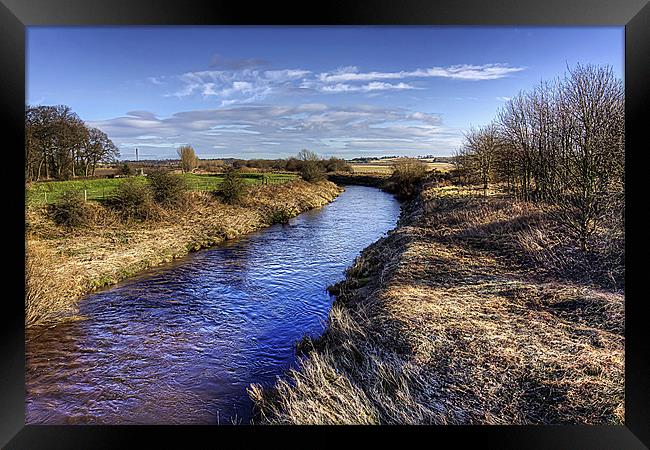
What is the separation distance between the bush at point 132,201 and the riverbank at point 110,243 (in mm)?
409

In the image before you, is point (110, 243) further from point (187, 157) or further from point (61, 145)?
point (187, 157)

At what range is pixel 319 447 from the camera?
3.57 m

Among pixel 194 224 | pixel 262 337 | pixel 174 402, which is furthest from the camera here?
pixel 194 224

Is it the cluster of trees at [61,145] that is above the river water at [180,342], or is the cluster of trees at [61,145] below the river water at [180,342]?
above

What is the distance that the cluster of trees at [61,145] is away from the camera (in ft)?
49.2

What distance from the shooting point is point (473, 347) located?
15.9ft

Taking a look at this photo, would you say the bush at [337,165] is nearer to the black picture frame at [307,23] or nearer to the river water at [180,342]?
the river water at [180,342]

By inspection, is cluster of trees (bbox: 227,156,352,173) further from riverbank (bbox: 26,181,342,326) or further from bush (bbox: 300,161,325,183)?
riverbank (bbox: 26,181,342,326)

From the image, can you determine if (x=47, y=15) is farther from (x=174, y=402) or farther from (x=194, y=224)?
(x=194, y=224)

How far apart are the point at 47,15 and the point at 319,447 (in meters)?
4.58

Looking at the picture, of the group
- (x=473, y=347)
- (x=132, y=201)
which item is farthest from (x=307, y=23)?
(x=132, y=201)

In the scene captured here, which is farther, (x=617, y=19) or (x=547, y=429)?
(x=617, y=19)

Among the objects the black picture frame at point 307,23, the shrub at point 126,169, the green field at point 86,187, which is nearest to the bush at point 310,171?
the green field at point 86,187
